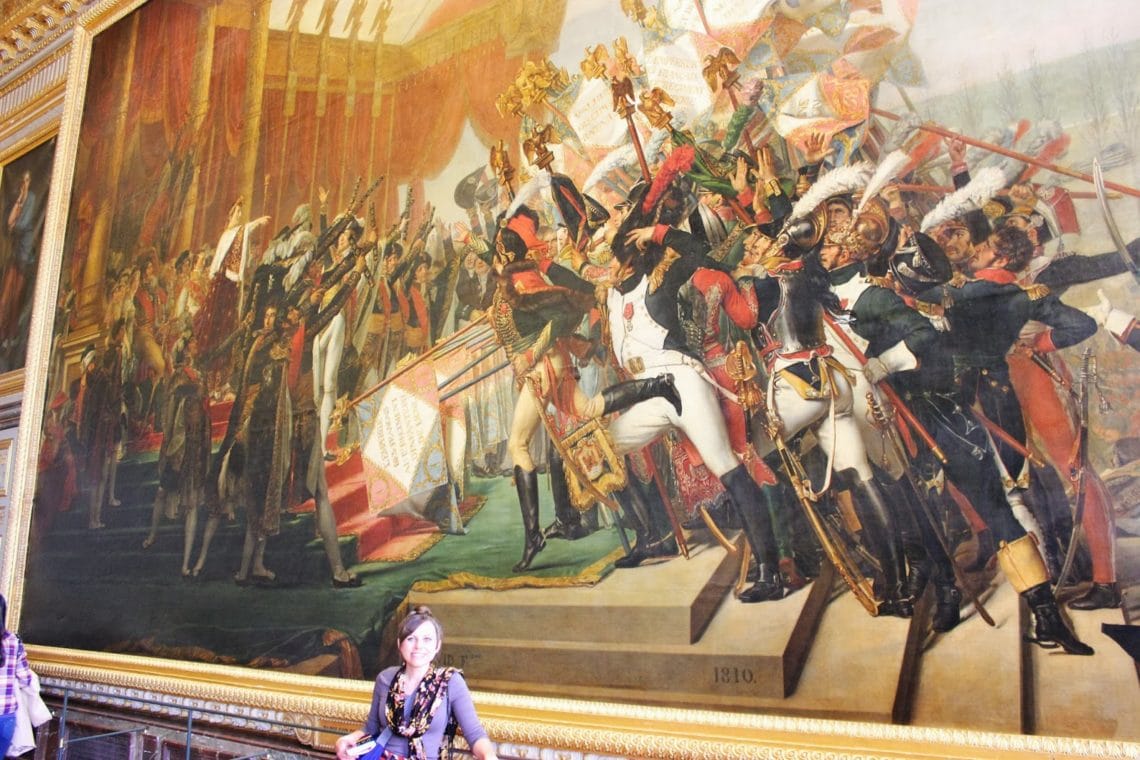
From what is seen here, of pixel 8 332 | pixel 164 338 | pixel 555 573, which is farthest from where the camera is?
pixel 8 332

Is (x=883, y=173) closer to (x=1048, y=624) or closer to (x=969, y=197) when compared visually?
(x=969, y=197)

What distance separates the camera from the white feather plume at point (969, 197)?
412 cm

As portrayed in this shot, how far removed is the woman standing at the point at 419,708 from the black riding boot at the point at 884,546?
1892mm

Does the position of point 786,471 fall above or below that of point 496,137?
below

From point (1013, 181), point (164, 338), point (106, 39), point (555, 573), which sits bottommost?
point (555, 573)

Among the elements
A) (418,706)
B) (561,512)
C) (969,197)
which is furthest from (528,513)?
(969,197)

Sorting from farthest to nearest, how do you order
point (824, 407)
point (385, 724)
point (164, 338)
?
point (164, 338) < point (824, 407) < point (385, 724)

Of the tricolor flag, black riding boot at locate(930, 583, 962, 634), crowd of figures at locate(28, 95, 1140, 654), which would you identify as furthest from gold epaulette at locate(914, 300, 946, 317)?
the tricolor flag

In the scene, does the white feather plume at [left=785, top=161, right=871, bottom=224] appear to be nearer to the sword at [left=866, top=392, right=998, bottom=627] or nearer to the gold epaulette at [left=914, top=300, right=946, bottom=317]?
the gold epaulette at [left=914, top=300, right=946, bottom=317]

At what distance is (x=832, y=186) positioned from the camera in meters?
4.57

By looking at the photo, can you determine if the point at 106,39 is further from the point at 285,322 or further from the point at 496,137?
the point at 496,137

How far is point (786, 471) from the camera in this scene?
450 centimetres

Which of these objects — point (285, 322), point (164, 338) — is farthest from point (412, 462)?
point (164, 338)

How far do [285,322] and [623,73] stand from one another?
3.34 m
